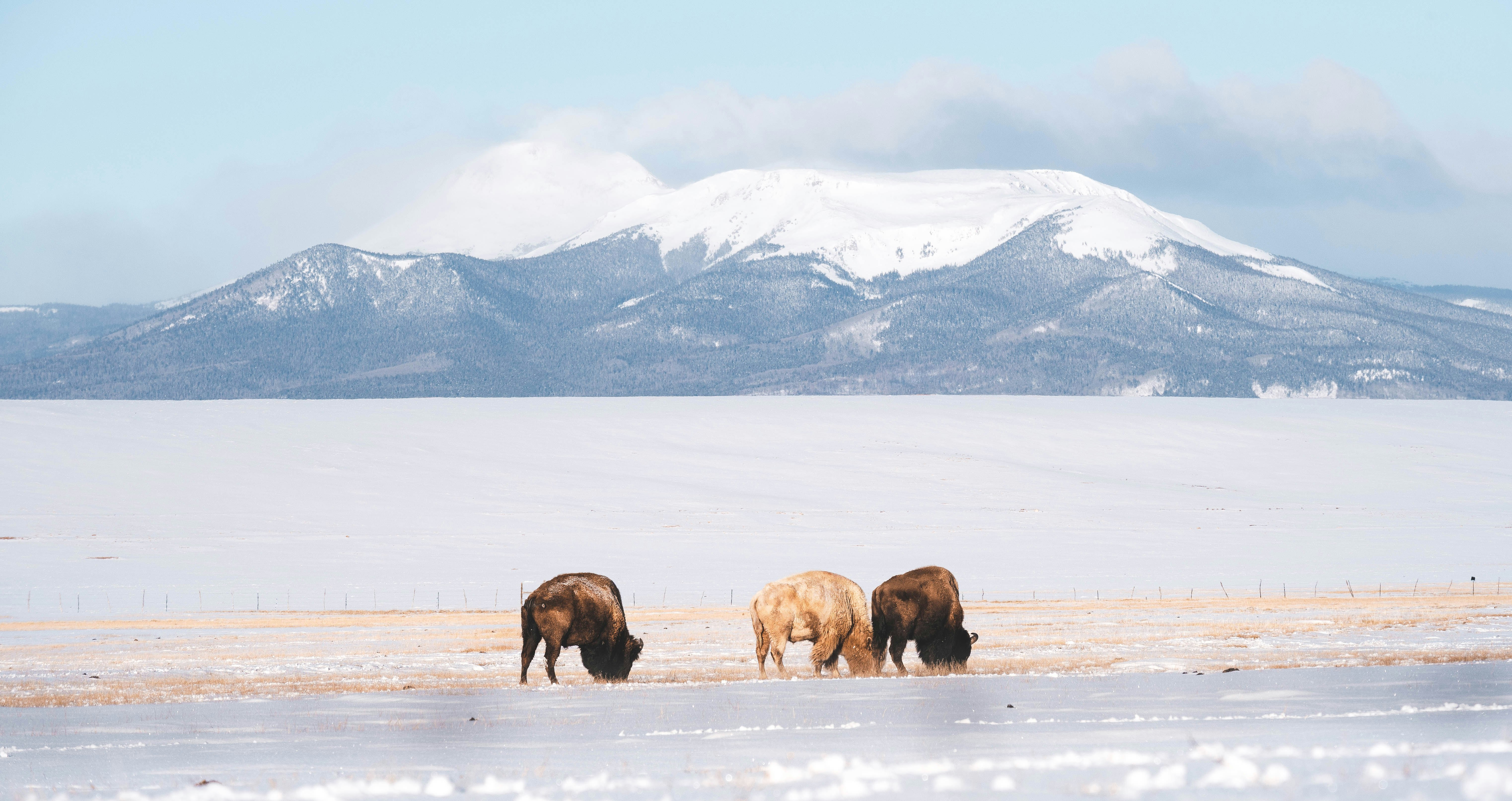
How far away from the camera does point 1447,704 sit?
19.0m

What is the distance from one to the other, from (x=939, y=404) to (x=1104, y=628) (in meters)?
96.9

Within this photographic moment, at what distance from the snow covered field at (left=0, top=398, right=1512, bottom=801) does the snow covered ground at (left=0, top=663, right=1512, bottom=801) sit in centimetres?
9

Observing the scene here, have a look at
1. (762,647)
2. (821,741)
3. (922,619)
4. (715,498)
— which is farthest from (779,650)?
(715,498)

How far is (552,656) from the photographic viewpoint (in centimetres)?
2392

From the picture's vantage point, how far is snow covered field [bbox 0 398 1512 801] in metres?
15.4

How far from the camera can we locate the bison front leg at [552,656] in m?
23.8

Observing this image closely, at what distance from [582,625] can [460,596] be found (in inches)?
1202

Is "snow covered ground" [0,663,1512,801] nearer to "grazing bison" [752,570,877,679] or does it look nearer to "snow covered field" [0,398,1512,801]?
"snow covered field" [0,398,1512,801]

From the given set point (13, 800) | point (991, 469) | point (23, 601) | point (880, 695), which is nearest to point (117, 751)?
point (13, 800)

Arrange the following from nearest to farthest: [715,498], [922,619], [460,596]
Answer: [922,619]
[460,596]
[715,498]

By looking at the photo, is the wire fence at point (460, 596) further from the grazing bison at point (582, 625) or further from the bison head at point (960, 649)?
the grazing bison at point (582, 625)

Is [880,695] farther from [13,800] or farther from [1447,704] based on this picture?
[13,800]

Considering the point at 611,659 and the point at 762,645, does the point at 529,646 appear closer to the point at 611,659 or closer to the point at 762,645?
the point at 611,659

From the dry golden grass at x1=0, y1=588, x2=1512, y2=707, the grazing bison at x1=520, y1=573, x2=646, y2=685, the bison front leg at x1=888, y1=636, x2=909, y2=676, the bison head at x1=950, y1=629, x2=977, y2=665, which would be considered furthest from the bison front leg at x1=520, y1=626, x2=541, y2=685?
the bison head at x1=950, y1=629, x2=977, y2=665
